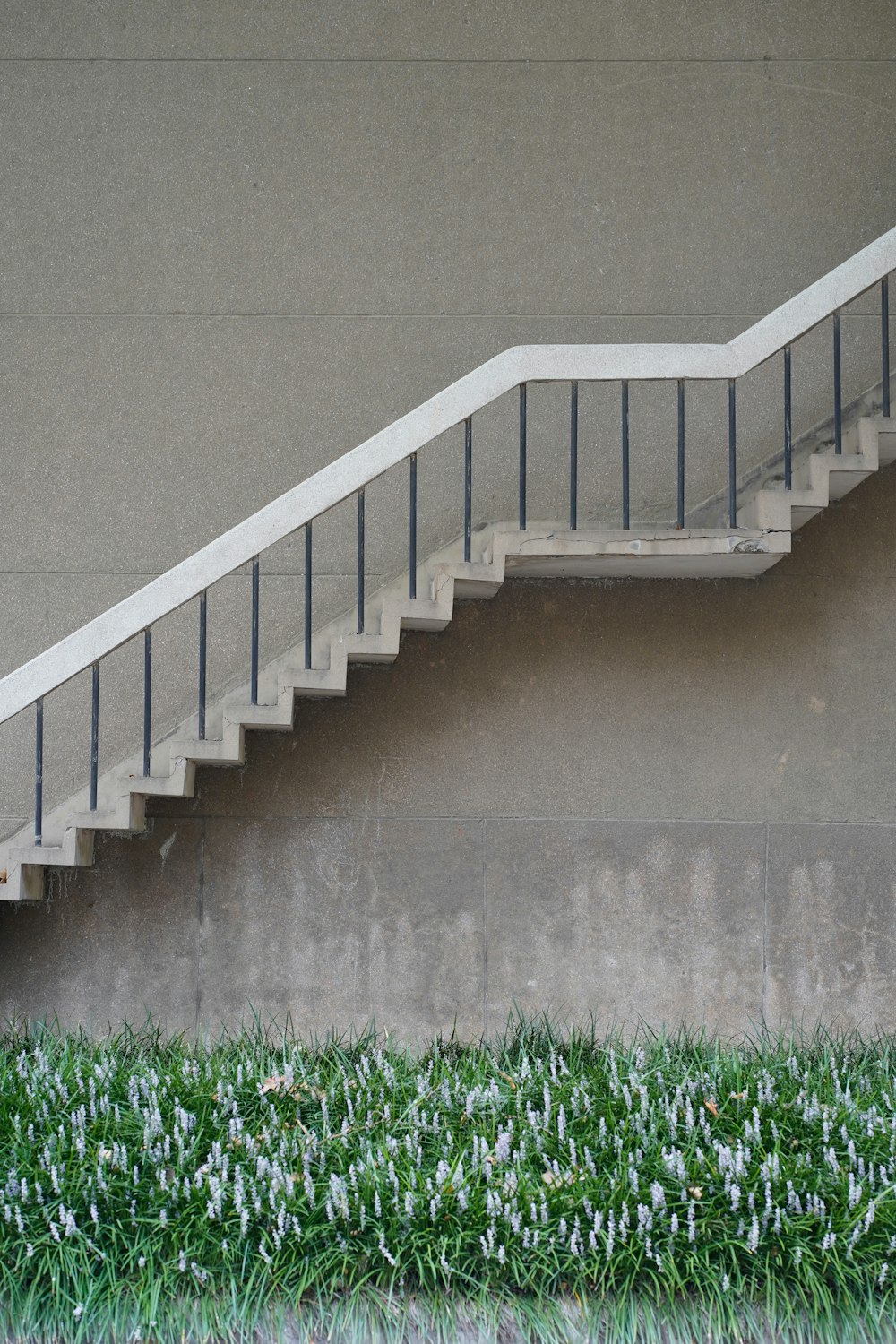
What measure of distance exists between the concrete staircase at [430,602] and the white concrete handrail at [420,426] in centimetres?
57

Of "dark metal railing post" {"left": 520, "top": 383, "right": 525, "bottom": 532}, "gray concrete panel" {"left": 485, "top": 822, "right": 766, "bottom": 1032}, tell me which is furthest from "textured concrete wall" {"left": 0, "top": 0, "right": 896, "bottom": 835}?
"gray concrete panel" {"left": 485, "top": 822, "right": 766, "bottom": 1032}

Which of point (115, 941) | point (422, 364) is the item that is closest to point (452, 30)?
point (422, 364)

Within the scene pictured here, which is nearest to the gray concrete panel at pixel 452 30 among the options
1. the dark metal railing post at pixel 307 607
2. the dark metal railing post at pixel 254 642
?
the dark metal railing post at pixel 307 607

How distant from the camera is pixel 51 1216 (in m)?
3.58

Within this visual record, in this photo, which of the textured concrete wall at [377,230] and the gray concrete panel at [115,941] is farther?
the textured concrete wall at [377,230]

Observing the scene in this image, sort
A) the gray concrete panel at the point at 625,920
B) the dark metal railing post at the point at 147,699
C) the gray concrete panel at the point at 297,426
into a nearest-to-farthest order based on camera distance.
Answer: the dark metal railing post at the point at 147,699 → the gray concrete panel at the point at 625,920 → the gray concrete panel at the point at 297,426

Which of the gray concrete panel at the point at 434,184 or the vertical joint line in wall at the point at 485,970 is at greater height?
the gray concrete panel at the point at 434,184

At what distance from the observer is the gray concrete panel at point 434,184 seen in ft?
20.4

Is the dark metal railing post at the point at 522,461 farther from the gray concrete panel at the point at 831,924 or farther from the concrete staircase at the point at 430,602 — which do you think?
the gray concrete panel at the point at 831,924

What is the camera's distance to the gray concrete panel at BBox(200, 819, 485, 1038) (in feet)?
19.8

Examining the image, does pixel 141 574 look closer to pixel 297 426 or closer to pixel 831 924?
pixel 297 426

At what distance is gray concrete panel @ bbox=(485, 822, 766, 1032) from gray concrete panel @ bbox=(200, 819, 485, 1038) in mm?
178

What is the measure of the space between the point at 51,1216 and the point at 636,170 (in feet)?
18.2

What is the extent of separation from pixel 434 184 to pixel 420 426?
1931 mm
